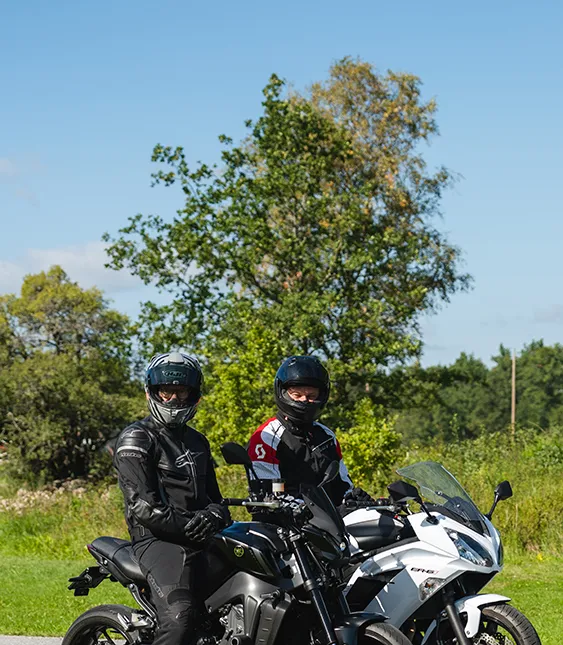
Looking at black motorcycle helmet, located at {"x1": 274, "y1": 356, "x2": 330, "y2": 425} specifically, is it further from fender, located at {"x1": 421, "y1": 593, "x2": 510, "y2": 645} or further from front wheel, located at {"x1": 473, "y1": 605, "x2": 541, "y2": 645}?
front wheel, located at {"x1": 473, "y1": 605, "x2": 541, "y2": 645}

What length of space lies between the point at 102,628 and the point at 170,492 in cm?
91

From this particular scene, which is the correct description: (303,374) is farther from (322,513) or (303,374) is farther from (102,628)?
(102,628)

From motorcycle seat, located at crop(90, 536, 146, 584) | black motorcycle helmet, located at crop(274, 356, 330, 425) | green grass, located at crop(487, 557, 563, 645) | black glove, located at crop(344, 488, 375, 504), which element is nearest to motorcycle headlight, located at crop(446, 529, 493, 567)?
black glove, located at crop(344, 488, 375, 504)

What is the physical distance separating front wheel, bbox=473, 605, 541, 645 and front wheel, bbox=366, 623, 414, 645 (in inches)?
36.1

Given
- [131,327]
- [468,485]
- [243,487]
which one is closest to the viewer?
[468,485]

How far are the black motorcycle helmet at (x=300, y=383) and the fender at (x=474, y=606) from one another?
138cm

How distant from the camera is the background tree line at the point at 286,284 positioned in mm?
26797

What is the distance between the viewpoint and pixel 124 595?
10875 mm

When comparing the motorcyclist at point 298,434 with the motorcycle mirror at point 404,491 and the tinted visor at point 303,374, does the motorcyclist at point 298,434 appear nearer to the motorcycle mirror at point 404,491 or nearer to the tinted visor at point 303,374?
the tinted visor at point 303,374

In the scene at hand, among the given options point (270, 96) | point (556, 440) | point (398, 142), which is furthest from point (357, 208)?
point (556, 440)

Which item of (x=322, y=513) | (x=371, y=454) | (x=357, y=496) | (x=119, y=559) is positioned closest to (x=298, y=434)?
(x=357, y=496)

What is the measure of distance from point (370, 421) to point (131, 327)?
10386mm

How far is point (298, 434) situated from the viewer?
6.11 metres

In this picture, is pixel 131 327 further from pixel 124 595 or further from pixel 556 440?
pixel 124 595
